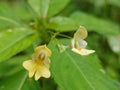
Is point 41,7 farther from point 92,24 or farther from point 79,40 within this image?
point 92,24

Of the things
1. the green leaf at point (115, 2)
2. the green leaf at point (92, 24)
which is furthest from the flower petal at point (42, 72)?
the green leaf at point (115, 2)

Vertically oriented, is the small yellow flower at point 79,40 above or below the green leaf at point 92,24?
above

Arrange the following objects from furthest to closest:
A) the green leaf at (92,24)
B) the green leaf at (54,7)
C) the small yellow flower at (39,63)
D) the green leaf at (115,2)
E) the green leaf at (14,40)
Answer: the green leaf at (115,2), the green leaf at (92,24), the green leaf at (54,7), the green leaf at (14,40), the small yellow flower at (39,63)

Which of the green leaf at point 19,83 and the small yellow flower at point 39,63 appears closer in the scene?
the small yellow flower at point 39,63

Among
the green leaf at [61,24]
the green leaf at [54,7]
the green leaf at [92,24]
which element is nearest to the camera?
the green leaf at [61,24]

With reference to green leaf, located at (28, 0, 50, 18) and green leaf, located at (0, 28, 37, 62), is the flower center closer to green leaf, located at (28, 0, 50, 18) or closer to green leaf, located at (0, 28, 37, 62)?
green leaf, located at (0, 28, 37, 62)

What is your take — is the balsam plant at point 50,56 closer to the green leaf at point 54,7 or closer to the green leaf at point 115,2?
the green leaf at point 54,7

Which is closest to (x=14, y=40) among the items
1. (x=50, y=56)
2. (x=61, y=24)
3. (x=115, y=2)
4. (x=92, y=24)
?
(x=50, y=56)
